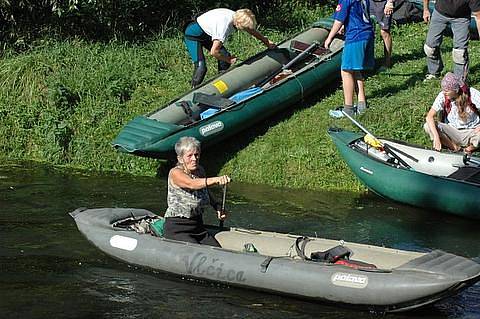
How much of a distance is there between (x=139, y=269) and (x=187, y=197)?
873mm

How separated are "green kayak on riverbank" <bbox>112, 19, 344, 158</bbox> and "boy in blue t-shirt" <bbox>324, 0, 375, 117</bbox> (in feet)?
2.64

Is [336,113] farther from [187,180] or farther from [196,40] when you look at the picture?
[187,180]

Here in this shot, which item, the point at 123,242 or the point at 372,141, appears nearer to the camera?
the point at 123,242

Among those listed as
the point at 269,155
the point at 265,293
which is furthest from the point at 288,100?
the point at 265,293

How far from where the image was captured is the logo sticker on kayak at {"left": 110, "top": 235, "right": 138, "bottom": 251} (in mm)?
8719

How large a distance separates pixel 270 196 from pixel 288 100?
1.79 metres

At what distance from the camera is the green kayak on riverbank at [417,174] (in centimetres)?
991

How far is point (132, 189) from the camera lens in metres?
11.8

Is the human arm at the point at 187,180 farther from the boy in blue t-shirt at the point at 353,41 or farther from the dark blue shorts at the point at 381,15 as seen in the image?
the dark blue shorts at the point at 381,15

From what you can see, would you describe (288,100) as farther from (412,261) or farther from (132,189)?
(412,261)

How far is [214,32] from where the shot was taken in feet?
41.5

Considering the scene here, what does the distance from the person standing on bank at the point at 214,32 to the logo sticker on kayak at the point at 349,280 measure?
5687 mm

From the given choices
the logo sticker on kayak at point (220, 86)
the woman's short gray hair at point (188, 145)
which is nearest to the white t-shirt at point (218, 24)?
the logo sticker on kayak at point (220, 86)

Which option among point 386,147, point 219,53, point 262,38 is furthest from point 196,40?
point 386,147
